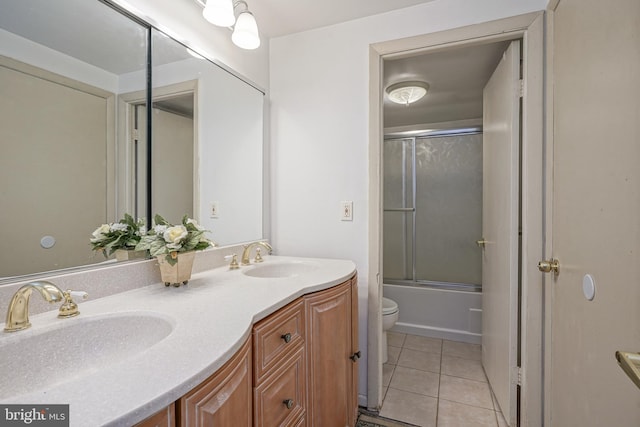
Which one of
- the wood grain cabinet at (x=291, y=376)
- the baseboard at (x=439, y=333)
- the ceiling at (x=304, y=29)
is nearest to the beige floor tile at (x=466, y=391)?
the baseboard at (x=439, y=333)

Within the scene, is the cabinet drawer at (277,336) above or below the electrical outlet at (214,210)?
below

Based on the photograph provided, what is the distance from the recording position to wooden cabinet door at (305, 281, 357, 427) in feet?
3.56

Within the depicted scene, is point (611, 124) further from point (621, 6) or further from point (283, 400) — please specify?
point (283, 400)

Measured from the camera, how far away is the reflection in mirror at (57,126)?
762mm

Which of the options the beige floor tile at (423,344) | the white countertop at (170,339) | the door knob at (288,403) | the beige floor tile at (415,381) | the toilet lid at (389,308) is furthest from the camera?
the beige floor tile at (423,344)

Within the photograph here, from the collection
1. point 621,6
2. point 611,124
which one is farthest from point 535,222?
point 621,6

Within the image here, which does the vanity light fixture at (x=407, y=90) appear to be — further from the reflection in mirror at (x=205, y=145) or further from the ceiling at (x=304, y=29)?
the reflection in mirror at (x=205, y=145)

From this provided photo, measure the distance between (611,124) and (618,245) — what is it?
341 mm

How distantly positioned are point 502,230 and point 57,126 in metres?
2.00

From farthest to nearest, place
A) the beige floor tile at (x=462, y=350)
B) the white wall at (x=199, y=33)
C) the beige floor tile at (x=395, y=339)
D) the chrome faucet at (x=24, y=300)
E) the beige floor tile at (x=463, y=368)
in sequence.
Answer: the beige floor tile at (x=395, y=339)
the beige floor tile at (x=462, y=350)
the beige floor tile at (x=463, y=368)
the white wall at (x=199, y=33)
the chrome faucet at (x=24, y=300)

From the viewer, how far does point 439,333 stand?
259 centimetres

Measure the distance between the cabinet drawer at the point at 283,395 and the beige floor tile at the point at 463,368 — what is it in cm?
148

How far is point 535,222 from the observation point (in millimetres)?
1359

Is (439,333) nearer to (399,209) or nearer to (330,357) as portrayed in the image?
(399,209)
